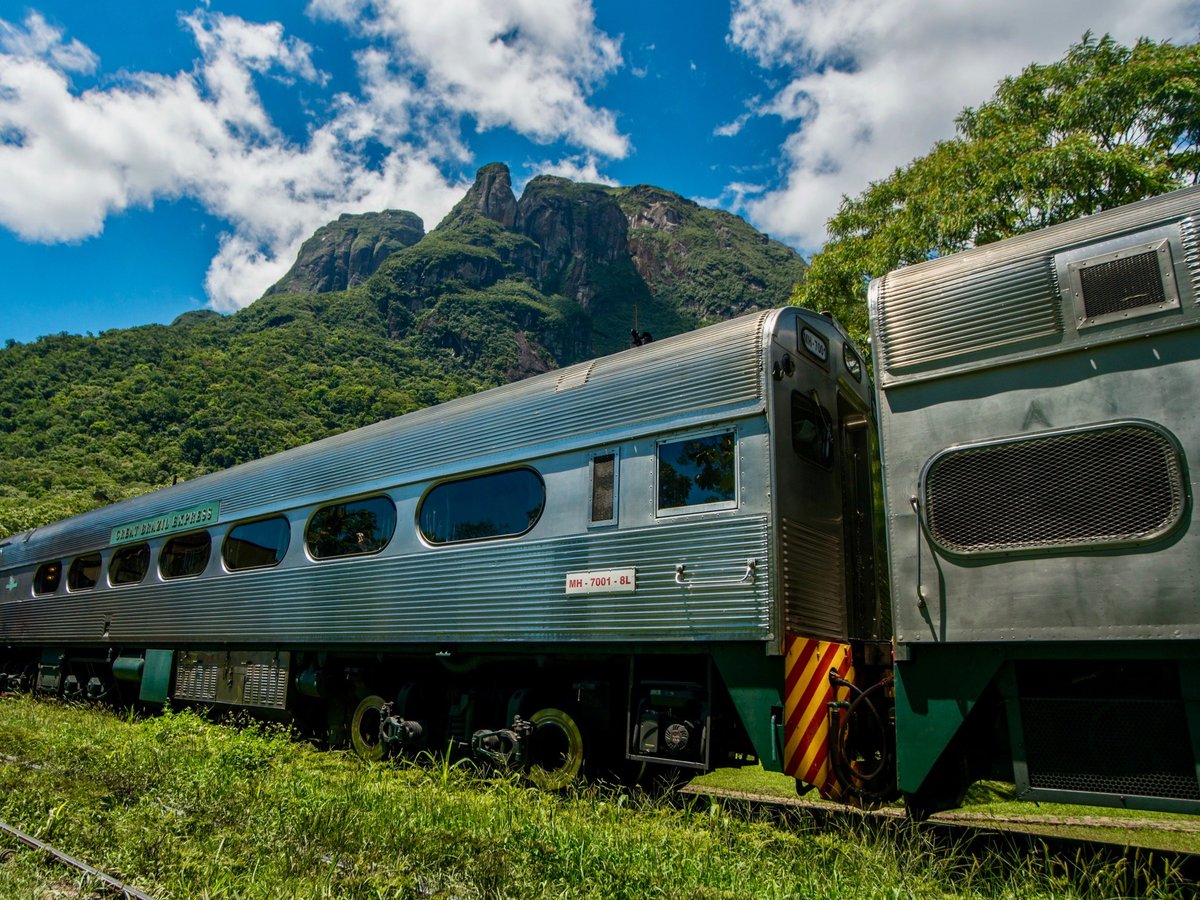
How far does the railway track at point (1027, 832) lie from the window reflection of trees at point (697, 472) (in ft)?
6.84

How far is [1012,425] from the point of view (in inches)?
175

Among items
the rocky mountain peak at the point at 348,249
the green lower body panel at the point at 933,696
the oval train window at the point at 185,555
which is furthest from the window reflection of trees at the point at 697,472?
the rocky mountain peak at the point at 348,249

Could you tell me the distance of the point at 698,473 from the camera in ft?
19.3

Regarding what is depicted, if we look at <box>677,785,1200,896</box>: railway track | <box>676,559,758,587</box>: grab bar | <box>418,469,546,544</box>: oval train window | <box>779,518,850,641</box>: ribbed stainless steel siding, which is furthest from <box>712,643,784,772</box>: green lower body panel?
<box>418,469,546,544</box>: oval train window

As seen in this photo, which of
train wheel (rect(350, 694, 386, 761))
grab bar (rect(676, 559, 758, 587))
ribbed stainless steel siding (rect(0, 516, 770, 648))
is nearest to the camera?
grab bar (rect(676, 559, 758, 587))

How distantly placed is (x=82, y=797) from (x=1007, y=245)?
268 inches

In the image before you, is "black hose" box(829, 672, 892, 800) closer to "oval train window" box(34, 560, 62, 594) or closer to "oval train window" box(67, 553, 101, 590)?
"oval train window" box(67, 553, 101, 590)

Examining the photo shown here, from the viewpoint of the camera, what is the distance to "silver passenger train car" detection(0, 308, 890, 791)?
552 centimetres

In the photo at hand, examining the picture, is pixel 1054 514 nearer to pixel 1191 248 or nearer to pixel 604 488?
pixel 1191 248

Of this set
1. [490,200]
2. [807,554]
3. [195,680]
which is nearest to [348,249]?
[490,200]

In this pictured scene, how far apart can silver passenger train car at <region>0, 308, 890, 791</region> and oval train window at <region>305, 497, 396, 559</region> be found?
1.4 inches

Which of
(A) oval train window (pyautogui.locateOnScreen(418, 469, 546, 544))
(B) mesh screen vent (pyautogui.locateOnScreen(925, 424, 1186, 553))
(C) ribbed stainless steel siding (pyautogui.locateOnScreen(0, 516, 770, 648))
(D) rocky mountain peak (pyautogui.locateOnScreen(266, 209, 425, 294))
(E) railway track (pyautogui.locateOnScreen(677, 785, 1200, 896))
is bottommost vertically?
(E) railway track (pyautogui.locateOnScreen(677, 785, 1200, 896))

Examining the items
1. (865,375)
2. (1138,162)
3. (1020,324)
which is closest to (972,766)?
→ (1020,324)

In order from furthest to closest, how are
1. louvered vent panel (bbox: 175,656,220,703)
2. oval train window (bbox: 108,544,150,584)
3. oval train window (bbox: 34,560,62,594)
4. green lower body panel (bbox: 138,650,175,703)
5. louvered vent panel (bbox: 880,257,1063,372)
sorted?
oval train window (bbox: 34,560,62,594)
oval train window (bbox: 108,544,150,584)
green lower body panel (bbox: 138,650,175,703)
louvered vent panel (bbox: 175,656,220,703)
louvered vent panel (bbox: 880,257,1063,372)
